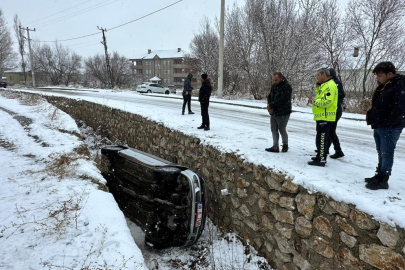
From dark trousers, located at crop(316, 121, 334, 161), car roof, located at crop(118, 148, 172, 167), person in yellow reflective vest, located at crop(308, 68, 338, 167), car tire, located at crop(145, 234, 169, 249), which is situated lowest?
car tire, located at crop(145, 234, 169, 249)

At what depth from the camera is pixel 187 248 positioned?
15.5 ft

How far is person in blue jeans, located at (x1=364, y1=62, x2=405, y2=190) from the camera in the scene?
2.80 m

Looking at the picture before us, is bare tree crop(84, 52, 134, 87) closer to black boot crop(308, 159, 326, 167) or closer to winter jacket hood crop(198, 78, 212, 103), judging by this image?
winter jacket hood crop(198, 78, 212, 103)

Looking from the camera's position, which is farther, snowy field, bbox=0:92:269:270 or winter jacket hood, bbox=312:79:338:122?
winter jacket hood, bbox=312:79:338:122

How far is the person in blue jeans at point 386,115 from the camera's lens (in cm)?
280

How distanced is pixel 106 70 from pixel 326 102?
166 feet

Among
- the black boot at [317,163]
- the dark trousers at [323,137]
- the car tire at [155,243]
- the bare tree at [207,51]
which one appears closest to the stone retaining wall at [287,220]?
the black boot at [317,163]

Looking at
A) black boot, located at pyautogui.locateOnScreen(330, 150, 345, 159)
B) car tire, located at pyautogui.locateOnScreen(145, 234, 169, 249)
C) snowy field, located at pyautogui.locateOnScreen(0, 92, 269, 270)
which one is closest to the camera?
snowy field, located at pyautogui.locateOnScreen(0, 92, 269, 270)

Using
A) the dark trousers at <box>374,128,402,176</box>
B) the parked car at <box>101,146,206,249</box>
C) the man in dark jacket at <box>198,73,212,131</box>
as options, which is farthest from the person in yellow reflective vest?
the man in dark jacket at <box>198,73,212,131</box>

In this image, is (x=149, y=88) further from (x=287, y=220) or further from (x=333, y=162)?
(x=287, y=220)

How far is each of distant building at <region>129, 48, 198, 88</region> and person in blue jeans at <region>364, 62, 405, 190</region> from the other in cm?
7773

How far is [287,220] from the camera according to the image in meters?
3.57

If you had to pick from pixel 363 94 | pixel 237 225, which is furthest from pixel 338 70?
pixel 237 225

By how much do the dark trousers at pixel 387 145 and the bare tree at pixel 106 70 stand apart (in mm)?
46821
